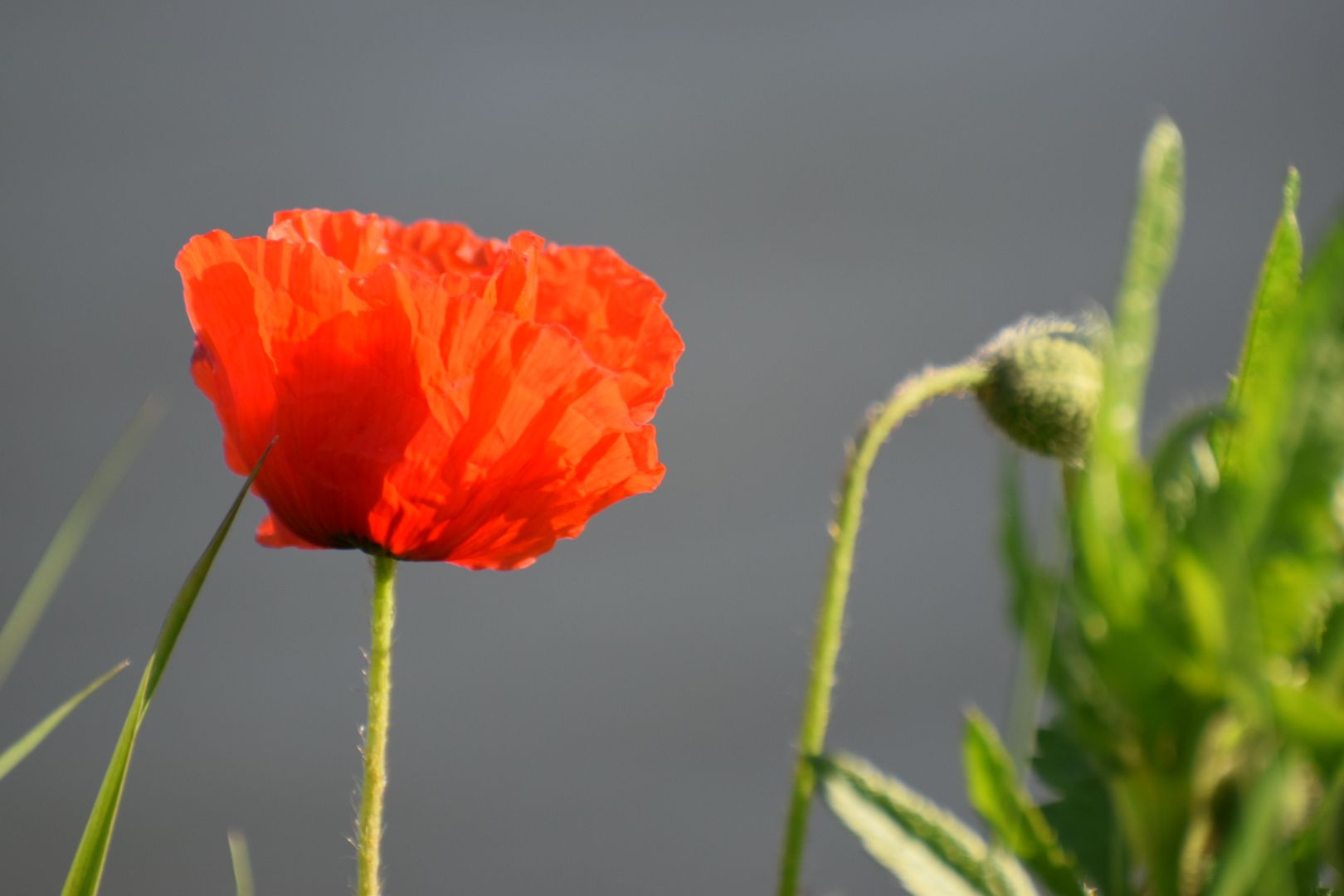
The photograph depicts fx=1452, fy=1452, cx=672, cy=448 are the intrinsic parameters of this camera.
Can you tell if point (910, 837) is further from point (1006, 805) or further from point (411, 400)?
point (411, 400)

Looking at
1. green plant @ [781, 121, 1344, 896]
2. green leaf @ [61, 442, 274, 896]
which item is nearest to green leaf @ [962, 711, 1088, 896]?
green plant @ [781, 121, 1344, 896]

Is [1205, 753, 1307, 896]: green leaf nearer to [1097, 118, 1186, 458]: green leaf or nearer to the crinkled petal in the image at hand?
[1097, 118, 1186, 458]: green leaf

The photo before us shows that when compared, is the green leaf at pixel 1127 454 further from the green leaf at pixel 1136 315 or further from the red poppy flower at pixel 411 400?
the red poppy flower at pixel 411 400

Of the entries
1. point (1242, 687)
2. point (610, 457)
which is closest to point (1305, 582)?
point (1242, 687)

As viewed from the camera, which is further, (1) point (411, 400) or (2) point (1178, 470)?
(1) point (411, 400)

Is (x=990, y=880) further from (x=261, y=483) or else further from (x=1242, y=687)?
(x=261, y=483)

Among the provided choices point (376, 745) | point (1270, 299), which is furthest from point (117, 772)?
point (1270, 299)
